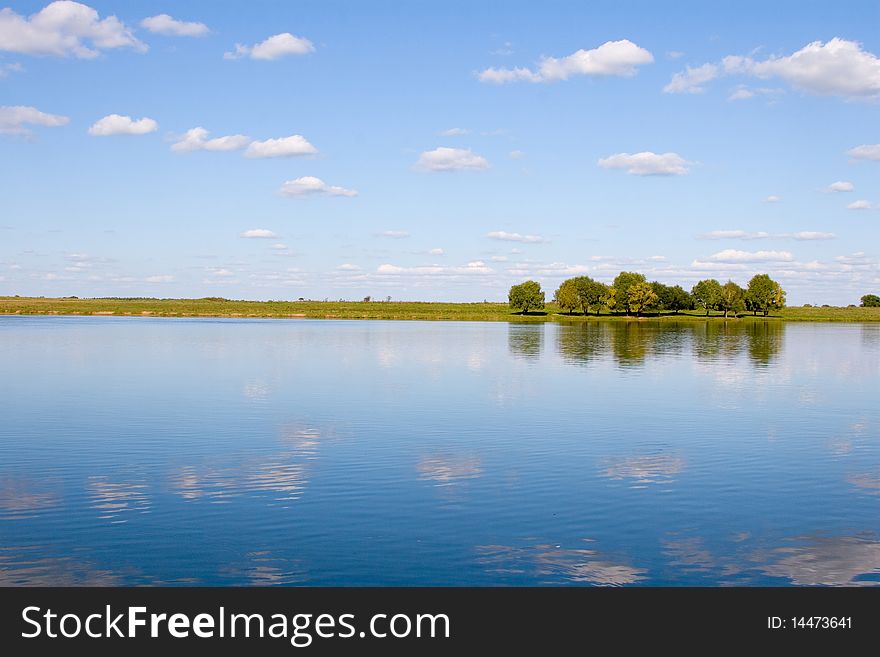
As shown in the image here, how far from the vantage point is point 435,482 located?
22062 millimetres

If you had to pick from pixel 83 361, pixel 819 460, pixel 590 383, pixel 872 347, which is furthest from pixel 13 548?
pixel 872 347

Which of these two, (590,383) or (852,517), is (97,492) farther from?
(590,383)

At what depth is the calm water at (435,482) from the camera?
1527 cm

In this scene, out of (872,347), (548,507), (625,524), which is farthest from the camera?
(872,347)

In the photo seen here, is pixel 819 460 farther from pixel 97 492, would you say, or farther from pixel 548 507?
pixel 97 492

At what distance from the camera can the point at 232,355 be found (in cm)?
6831

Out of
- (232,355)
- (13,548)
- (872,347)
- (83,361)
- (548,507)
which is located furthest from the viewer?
(872,347)

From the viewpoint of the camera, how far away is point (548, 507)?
63.9 ft

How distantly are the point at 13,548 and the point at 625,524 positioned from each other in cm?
1242

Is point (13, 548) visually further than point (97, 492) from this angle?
No

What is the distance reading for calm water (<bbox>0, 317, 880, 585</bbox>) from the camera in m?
15.3
